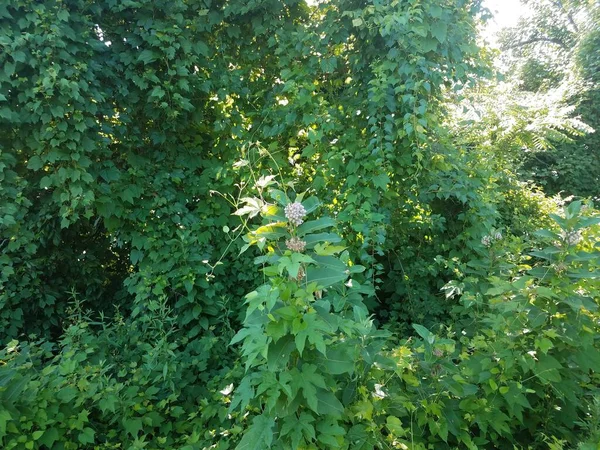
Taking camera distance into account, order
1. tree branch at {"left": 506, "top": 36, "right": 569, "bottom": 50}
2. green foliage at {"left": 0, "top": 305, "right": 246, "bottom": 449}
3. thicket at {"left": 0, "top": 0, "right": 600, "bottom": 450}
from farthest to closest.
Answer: tree branch at {"left": 506, "top": 36, "right": 569, "bottom": 50}
green foliage at {"left": 0, "top": 305, "right": 246, "bottom": 449}
thicket at {"left": 0, "top": 0, "right": 600, "bottom": 450}

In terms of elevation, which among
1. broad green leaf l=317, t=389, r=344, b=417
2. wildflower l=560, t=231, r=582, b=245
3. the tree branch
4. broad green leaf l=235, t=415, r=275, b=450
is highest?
the tree branch

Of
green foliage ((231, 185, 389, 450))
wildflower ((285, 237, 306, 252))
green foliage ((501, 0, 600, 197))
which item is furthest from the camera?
green foliage ((501, 0, 600, 197))

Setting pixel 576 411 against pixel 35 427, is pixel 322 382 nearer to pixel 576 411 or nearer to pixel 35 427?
pixel 576 411

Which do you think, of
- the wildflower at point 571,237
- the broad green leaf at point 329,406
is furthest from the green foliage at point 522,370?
the broad green leaf at point 329,406

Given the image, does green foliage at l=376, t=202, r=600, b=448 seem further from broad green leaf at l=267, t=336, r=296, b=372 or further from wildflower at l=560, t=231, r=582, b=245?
broad green leaf at l=267, t=336, r=296, b=372

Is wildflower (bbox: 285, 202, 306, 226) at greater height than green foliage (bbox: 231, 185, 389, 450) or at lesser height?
greater

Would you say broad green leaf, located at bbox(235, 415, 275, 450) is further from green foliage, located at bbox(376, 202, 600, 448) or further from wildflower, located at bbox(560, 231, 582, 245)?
wildflower, located at bbox(560, 231, 582, 245)

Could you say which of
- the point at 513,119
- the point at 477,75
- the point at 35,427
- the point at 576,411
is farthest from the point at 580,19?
the point at 35,427

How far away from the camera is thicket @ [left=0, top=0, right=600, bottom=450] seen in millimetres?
1852

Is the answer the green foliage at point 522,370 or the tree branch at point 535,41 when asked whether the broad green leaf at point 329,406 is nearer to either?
the green foliage at point 522,370

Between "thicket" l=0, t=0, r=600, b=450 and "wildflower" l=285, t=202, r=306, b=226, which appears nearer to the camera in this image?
"wildflower" l=285, t=202, r=306, b=226

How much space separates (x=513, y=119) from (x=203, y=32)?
448 centimetres

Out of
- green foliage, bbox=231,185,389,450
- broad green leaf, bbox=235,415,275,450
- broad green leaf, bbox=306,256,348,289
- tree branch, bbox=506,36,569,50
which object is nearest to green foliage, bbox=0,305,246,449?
broad green leaf, bbox=235,415,275,450

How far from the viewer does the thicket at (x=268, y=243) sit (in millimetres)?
1852
